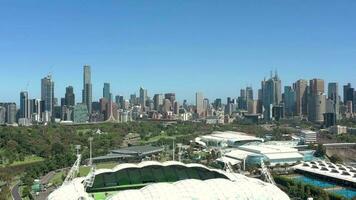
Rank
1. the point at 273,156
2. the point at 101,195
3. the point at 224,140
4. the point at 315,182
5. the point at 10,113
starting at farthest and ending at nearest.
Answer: the point at 10,113 < the point at 224,140 < the point at 273,156 < the point at 315,182 < the point at 101,195

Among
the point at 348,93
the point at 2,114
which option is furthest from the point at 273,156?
the point at 348,93

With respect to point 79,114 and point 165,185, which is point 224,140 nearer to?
point 165,185

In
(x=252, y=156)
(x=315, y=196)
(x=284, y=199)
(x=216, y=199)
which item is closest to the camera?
(x=216, y=199)

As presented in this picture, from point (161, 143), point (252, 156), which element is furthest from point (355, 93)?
point (252, 156)

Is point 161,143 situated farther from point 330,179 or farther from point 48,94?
point 48,94

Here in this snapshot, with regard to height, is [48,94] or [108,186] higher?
[48,94]
